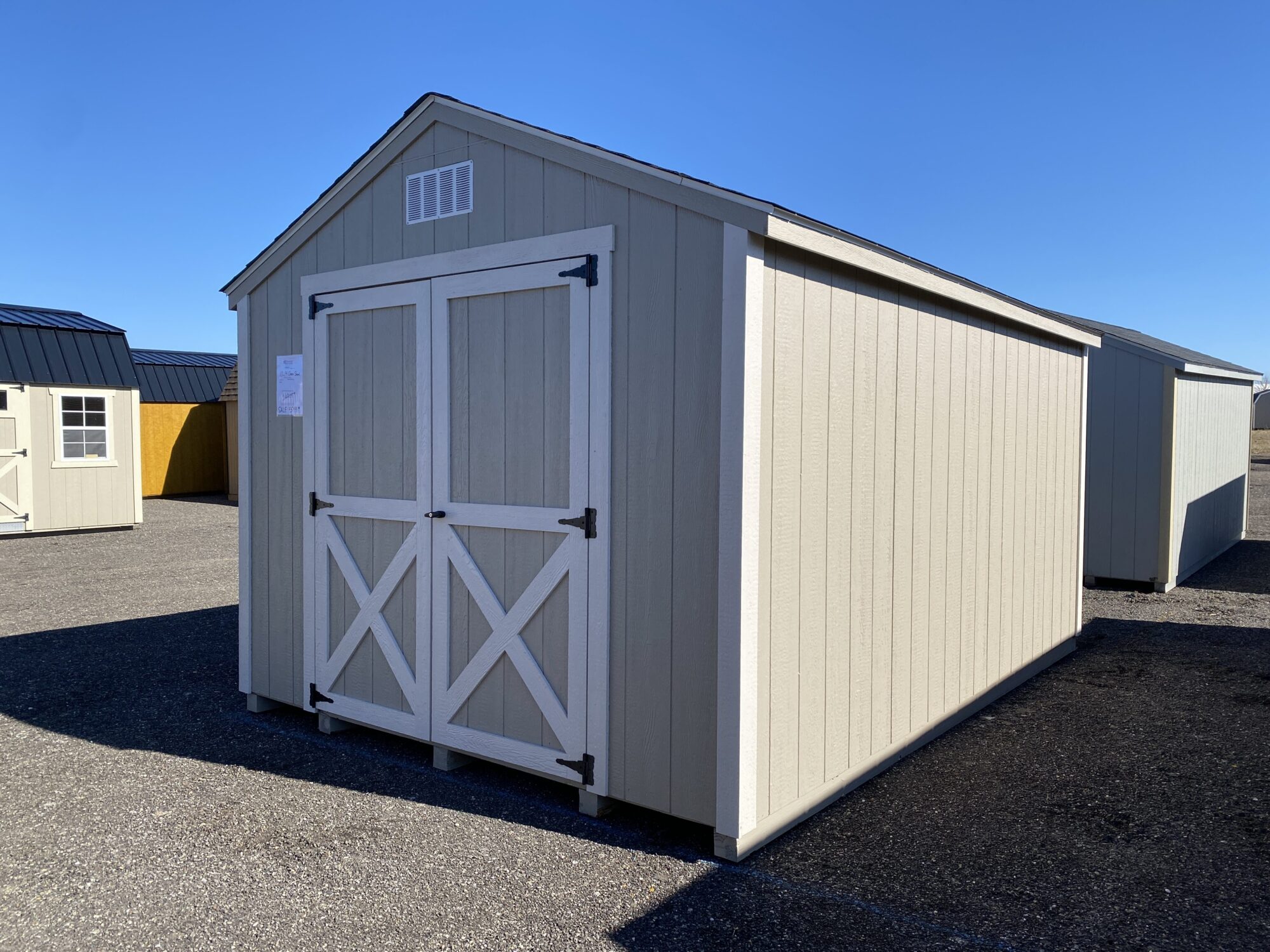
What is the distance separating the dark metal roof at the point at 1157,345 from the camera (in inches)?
396

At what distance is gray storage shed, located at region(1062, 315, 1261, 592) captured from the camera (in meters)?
9.66

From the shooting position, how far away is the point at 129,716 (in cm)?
550

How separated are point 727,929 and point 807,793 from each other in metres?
1.04

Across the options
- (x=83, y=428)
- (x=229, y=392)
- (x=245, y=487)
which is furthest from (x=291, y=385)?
(x=229, y=392)

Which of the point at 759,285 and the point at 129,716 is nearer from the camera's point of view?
the point at 759,285

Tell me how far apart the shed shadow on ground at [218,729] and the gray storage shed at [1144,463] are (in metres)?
7.61

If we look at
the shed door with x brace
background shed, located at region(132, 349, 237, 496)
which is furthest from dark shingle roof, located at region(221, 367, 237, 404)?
the shed door with x brace

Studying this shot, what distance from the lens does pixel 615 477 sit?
4.02 metres

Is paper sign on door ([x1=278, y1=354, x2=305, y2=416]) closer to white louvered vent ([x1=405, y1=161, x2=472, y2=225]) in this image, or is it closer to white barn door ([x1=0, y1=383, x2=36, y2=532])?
white louvered vent ([x1=405, y1=161, x2=472, y2=225])

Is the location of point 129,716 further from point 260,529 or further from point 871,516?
point 871,516

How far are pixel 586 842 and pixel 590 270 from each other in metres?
2.30

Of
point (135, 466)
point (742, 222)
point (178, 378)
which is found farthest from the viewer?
point (178, 378)

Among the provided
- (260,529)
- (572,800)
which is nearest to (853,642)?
(572,800)

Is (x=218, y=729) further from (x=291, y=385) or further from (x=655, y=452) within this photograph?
(x=655, y=452)
